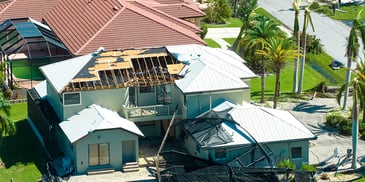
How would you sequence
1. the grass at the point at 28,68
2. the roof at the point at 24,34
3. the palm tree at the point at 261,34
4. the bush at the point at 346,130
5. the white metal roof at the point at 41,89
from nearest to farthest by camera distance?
1. the bush at the point at 346,130
2. the white metal roof at the point at 41,89
3. the palm tree at the point at 261,34
4. the grass at the point at 28,68
5. the roof at the point at 24,34

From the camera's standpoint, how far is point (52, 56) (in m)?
87.7

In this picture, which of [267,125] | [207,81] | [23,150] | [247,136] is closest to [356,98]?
[267,125]

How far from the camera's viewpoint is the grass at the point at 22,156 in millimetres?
68875

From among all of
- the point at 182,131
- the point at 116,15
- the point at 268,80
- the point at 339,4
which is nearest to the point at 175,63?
the point at 182,131

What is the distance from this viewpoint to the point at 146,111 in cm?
7275

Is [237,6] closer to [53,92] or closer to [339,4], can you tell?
[339,4]

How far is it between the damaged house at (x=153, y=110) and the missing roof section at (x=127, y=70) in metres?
0.07

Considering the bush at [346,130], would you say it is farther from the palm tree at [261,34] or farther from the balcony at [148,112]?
the balcony at [148,112]

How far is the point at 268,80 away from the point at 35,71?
2117 cm

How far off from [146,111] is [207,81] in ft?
16.2

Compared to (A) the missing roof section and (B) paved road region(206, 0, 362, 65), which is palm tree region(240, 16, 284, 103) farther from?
(B) paved road region(206, 0, 362, 65)

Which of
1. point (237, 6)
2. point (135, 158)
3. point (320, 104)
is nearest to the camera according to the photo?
point (135, 158)

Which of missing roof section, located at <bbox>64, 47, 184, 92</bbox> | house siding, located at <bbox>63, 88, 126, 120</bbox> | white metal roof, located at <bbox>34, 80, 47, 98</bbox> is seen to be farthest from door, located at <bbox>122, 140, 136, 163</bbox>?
white metal roof, located at <bbox>34, 80, 47, 98</bbox>

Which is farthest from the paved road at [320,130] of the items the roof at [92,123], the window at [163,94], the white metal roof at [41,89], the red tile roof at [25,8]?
the red tile roof at [25,8]
